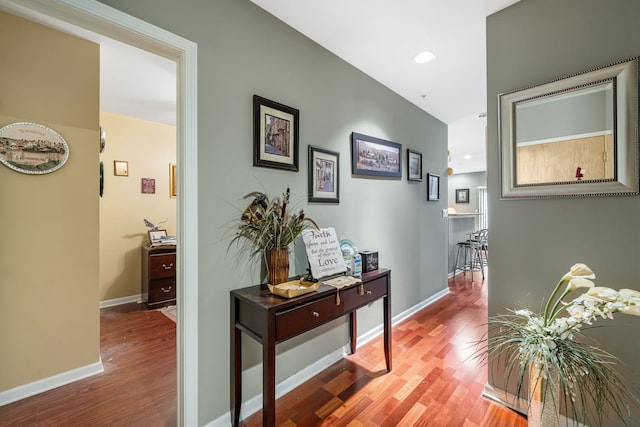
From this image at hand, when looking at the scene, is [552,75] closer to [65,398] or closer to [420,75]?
[420,75]

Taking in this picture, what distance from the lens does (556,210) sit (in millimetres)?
1567

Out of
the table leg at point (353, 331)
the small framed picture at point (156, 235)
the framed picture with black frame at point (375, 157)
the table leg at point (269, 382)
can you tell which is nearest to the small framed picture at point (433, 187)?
the framed picture with black frame at point (375, 157)

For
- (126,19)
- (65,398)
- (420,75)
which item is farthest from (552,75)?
(65,398)

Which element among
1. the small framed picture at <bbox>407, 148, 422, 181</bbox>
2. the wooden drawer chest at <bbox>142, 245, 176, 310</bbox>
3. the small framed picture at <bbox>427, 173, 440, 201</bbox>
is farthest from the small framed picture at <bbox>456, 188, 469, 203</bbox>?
the wooden drawer chest at <bbox>142, 245, 176, 310</bbox>

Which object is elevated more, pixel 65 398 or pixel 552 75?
pixel 552 75

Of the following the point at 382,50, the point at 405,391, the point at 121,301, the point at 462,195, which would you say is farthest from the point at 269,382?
the point at 462,195

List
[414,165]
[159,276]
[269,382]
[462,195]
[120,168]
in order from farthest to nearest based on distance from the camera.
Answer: [462,195]
[120,168]
[159,276]
[414,165]
[269,382]

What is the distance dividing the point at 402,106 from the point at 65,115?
3.06m

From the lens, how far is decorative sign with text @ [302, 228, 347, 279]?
1832 millimetres

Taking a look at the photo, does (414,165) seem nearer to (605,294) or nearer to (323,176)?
(323,176)

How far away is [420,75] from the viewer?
8.47 ft

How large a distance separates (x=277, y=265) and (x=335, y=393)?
1.03 metres

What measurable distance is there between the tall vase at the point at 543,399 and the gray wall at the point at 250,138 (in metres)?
1.32

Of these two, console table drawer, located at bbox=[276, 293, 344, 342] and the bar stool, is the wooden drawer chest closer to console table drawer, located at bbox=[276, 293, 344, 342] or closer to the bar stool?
console table drawer, located at bbox=[276, 293, 344, 342]
